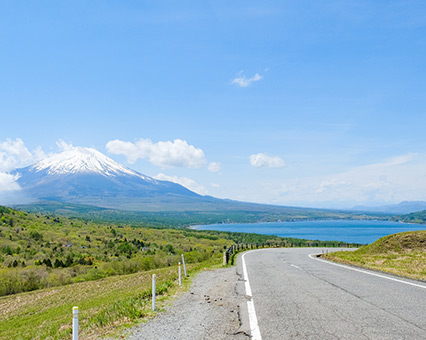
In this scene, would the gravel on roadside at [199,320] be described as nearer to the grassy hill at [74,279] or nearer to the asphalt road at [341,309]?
the asphalt road at [341,309]

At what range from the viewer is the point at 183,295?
476 inches

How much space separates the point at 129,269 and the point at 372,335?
57.6 metres

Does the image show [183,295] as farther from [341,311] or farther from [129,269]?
[129,269]

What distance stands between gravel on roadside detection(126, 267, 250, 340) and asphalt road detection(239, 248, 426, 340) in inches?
24.9

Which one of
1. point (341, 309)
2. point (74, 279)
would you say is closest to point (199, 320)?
point (341, 309)

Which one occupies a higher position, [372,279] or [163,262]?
[372,279]

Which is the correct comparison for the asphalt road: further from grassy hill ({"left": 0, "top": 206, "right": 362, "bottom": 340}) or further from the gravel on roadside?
grassy hill ({"left": 0, "top": 206, "right": 362, "bottom": 340})

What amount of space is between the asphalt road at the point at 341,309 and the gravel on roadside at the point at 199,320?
24.9 inches

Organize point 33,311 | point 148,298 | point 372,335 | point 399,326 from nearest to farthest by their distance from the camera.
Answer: point 372,335, point 399,326, point 148,298, point 33,311

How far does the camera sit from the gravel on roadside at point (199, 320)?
708 centimetres

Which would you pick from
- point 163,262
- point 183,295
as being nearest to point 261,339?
point 183,295

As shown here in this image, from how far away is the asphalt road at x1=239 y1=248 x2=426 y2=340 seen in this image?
22.0 ft

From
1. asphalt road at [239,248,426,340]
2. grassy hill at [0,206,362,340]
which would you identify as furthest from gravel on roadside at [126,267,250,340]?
grassy hill at [0,206,362,340]

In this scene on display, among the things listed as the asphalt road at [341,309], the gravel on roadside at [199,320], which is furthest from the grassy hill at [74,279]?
the asphalt road at [341,309]
